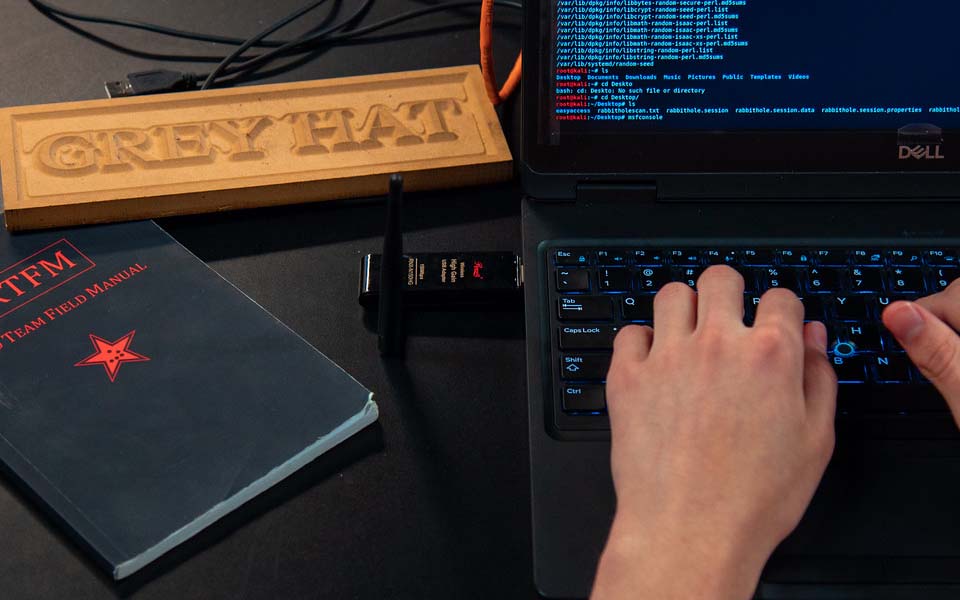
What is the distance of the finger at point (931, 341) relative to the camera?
0.54 m

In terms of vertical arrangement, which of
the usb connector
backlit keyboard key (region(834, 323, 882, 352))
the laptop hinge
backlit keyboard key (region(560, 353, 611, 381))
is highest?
the usb connector

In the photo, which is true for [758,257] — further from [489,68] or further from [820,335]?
[489,68]

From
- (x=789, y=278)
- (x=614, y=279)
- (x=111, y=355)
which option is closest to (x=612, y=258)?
(x=614, y=279)

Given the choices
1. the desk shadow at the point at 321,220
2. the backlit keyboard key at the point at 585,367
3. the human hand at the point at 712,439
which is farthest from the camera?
the desk shadow at the point at 321,220

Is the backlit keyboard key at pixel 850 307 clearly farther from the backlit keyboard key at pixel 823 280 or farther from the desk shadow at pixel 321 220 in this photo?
the desk shadow at pixel 321 220

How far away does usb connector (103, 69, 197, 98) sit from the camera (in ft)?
2.63

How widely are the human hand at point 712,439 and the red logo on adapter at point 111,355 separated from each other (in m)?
0.32

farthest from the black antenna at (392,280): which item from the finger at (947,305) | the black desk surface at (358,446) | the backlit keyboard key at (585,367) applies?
the finger at (947,305)

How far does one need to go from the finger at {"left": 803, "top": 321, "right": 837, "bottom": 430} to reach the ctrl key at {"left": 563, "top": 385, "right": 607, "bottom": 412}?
12 cm

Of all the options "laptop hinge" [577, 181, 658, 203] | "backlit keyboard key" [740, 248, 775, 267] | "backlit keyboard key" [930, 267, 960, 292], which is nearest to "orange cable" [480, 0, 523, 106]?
"laptop hinge" [577, 181, 658, 203]

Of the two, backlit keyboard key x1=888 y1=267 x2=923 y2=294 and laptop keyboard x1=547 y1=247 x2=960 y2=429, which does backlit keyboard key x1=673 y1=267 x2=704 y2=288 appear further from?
backlit keyboard key x1=888 y1=267 x2=923 y2=294

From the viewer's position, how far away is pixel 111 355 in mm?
612

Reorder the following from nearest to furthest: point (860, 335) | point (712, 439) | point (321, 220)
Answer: point (712, 439)
point (860, 335)
point (321, 220)

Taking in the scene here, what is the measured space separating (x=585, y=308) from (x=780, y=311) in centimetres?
13
